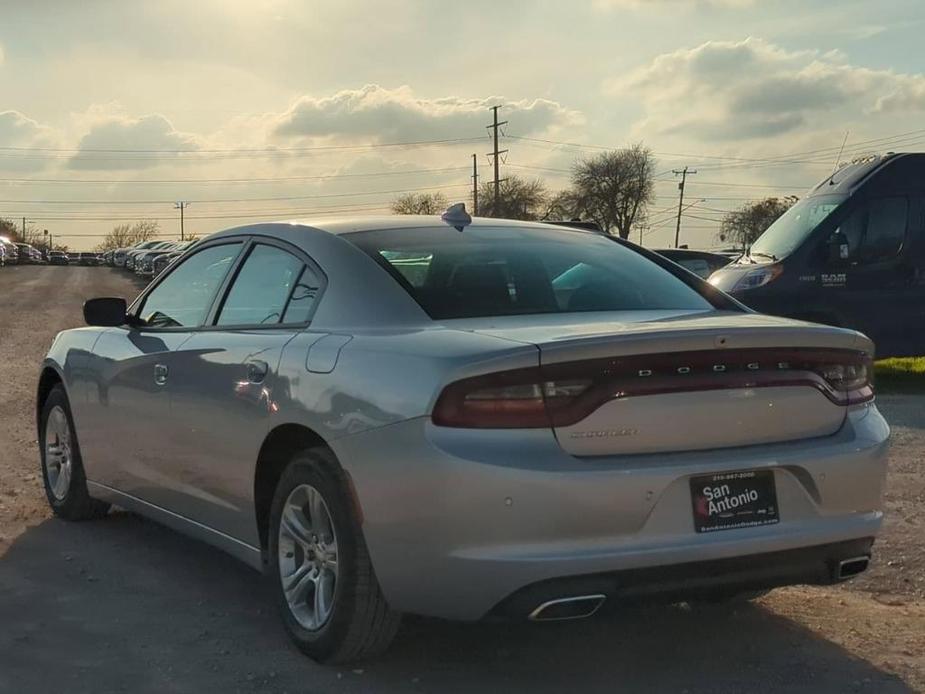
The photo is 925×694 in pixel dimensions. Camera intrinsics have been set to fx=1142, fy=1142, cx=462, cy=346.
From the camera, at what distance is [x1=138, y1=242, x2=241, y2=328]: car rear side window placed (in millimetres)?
5133

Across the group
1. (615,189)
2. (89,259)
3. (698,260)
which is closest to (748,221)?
(615,189)

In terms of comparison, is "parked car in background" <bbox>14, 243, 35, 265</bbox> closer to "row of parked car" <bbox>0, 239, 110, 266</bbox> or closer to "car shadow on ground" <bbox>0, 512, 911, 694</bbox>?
"row of parked car" <bbox>0, 239, 110, 266</bbox>

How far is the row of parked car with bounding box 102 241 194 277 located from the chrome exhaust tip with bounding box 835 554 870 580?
23582mm

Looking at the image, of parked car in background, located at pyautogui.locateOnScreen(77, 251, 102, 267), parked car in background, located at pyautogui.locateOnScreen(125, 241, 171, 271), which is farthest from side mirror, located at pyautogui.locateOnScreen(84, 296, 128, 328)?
parked car in background, located at pyautogui.locateOnScreen(77, 251, 102, 267)

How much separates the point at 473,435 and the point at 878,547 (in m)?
3.06

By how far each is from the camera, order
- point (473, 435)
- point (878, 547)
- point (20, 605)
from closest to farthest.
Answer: point (473, 435)
point (20, 605)
point (878, 547)

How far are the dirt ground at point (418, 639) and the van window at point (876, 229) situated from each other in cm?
657

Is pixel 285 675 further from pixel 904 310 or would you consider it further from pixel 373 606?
pixel 904 310

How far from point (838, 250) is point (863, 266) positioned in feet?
1.14

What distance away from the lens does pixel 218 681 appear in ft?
12.6

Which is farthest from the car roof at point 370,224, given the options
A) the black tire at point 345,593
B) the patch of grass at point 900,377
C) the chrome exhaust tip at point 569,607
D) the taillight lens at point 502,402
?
the patch of grass at point 900,377

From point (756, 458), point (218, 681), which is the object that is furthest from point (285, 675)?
point (756, 458)

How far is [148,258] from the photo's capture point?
42500 mm

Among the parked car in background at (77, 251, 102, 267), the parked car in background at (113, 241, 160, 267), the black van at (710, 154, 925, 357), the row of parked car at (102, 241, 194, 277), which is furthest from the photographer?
the parked car in background at (77, 251, 102, 267)
